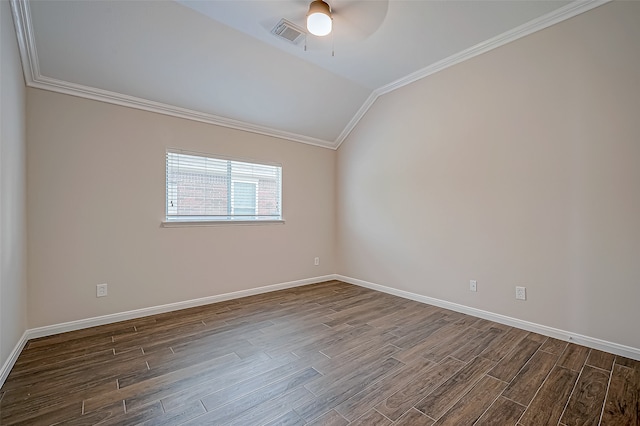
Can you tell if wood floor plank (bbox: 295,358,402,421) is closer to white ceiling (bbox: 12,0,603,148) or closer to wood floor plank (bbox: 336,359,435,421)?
wood floor plank (bbox: 336,359,435,421)

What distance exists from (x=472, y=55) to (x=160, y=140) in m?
3.56

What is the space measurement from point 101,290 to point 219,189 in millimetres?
1624

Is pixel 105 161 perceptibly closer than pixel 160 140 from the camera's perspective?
Yes

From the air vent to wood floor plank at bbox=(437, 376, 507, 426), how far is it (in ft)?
10.6

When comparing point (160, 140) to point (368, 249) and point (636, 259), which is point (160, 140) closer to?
point (368, 249)

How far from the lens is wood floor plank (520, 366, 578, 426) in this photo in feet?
5.18

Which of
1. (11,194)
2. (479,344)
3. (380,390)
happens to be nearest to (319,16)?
(11,194)

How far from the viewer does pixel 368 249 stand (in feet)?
14.2

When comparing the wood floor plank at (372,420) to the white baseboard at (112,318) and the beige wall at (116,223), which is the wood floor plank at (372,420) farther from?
the beige wall at (116,223)

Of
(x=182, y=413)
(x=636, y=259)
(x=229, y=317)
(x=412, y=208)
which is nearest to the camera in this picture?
(x=182, y=413)

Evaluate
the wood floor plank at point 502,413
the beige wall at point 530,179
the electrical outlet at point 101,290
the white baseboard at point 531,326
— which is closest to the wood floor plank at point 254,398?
the wood floor plank at point 502,413

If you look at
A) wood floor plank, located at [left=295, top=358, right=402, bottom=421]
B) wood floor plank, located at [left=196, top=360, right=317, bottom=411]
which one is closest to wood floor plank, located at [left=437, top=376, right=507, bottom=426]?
wood floor plank, located at [left=295, top=358, right=402, bottom=421]

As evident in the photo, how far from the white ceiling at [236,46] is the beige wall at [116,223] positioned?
0.87 ft

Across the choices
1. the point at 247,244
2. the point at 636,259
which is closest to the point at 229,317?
the point at 247,244
